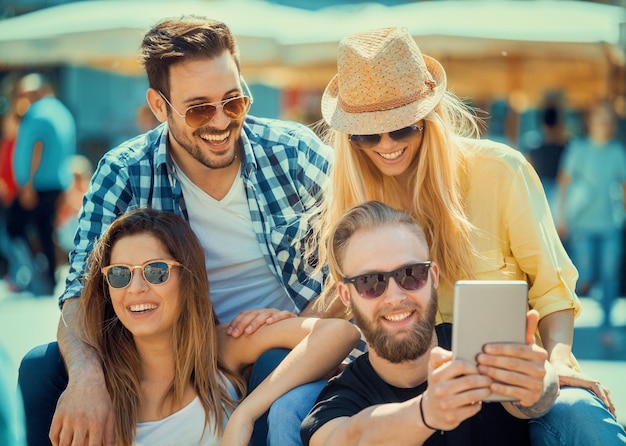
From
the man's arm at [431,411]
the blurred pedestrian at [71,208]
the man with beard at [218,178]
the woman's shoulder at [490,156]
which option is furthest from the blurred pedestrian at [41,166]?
the man's arm at [431,411]

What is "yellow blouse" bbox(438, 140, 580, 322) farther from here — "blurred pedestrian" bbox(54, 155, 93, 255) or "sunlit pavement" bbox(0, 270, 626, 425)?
"blurred pedestrian" bbox(54, 155, 93, 255)

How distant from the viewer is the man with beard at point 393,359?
245cm

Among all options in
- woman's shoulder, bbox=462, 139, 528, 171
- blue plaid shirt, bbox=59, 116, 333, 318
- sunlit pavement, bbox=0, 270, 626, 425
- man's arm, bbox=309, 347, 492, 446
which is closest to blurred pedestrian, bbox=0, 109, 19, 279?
sunlit pavement, bbox=0, 270, 626, 425

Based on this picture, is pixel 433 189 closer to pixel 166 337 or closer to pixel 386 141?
pixel 386 141

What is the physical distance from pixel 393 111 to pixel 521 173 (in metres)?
0.48

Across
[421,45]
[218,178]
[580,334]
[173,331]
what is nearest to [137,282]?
[173,331]

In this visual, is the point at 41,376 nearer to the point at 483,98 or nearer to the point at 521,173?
the point at 521,173

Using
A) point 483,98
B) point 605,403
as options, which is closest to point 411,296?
point 605,403

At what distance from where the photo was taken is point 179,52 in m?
3.54

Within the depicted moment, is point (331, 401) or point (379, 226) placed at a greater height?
point (379, 226)

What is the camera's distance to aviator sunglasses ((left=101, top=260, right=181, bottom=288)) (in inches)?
127

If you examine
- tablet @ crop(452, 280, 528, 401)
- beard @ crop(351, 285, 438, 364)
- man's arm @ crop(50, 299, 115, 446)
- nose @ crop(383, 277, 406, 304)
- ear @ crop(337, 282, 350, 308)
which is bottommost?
man's arm @ crop(50, 299, 115, 446)

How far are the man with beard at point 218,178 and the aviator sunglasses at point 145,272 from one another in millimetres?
318

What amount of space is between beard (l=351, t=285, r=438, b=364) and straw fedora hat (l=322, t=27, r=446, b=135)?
0.69 m
